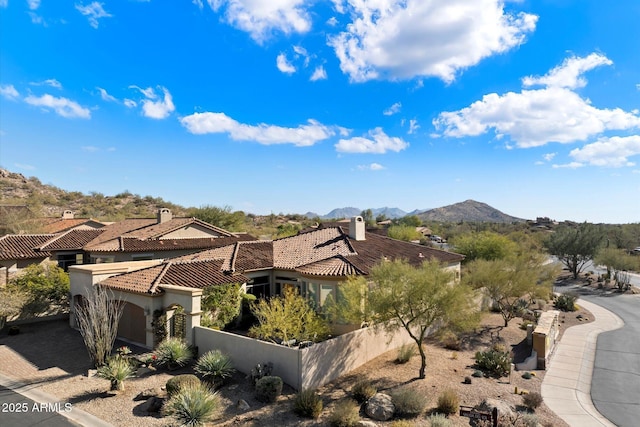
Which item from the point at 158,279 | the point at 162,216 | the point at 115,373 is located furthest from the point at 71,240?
the point at 115,373

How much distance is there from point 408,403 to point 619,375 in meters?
13.6

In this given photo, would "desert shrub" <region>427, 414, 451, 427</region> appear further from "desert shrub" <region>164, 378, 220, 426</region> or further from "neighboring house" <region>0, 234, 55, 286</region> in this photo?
"neighboring house" <region>0, 234, 55, 286</region>

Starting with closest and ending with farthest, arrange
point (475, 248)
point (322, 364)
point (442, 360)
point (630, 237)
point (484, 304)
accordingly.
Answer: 1. point (322, 364)
2. point (442, 360)
3. point (484, 304)
4. point (475, 248)
5. point (630, 237)

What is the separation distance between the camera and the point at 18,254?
95.1 ft

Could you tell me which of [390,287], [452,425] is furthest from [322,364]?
[452,425]

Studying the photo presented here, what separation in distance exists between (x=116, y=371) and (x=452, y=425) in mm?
13164

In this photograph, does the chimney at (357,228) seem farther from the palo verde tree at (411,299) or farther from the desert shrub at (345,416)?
the desert shrub at (345,416)

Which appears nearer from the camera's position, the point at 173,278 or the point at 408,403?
the point at 408,403

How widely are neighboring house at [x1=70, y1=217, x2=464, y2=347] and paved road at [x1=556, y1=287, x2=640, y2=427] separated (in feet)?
27.0

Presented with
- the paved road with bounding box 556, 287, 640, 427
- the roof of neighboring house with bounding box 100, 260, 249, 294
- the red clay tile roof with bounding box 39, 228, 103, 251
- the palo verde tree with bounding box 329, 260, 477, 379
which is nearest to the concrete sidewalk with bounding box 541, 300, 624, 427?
the paved road with bounding box 556, 287, 640, 427

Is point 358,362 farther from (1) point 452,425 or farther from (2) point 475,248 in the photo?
(2) point 475,248

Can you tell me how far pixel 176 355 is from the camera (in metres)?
17.8

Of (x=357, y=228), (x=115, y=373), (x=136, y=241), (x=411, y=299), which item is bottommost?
(x=115, y=373)

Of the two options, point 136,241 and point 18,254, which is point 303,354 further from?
point 18,254
